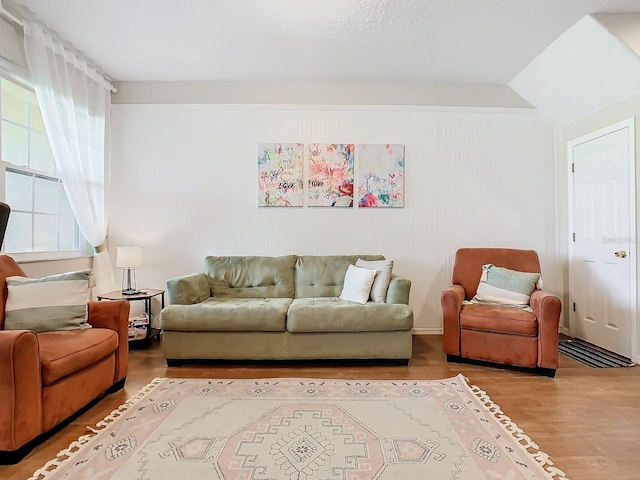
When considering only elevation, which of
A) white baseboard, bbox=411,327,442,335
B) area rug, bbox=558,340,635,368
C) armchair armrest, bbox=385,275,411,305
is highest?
armchair armrest, bbox=385,275,411,305

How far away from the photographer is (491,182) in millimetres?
3826

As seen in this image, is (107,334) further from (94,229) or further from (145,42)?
(145,42)

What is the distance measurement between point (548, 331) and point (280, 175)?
2.77 m

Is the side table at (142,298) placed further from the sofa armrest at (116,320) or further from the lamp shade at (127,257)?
the sofa armrest at (116,320)

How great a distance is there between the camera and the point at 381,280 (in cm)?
313

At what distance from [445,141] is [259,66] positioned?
6.84 feet

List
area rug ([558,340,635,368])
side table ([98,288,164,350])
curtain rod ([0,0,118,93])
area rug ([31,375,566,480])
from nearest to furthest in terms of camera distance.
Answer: area rug ([31,375,566,480])
curtain rod ([0,0,118,93])
area rug ([558,340,635,368])
side table ([98,288,164,350])

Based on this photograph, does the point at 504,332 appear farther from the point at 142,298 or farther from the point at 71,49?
the point at 71,49

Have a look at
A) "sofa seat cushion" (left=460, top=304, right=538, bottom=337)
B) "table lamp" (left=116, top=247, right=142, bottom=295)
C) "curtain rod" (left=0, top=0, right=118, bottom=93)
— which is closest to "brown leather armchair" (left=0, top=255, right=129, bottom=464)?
"table lamp" (left=116, top=247, right=142, bottom=295)

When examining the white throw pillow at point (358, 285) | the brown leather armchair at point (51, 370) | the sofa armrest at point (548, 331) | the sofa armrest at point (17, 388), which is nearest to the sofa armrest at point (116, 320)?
the brown leather armchair at point (51, 370)

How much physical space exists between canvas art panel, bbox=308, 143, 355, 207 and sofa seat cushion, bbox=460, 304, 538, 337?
1.62 metres

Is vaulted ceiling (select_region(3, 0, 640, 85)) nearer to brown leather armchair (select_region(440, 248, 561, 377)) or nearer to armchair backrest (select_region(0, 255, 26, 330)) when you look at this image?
armchair backrest (select_region(0, 255, 26, 330))

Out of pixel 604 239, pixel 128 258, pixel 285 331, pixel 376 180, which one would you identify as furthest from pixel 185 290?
pixel 604 239

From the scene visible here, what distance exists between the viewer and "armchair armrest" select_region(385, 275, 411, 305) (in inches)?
116
